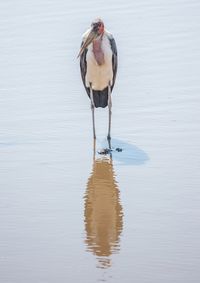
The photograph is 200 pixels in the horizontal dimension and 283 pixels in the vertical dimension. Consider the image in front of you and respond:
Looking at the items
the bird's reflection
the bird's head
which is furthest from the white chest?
the bird's reflection

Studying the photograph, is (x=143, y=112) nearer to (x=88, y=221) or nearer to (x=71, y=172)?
(x=71, y=172)

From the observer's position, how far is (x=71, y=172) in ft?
26.2

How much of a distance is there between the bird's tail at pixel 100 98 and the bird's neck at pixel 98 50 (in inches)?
15.4

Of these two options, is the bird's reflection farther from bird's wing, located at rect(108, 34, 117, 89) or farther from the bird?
bird's wing, located at rect(108, 34, 117, 89)

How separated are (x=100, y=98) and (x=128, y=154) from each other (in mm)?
1718

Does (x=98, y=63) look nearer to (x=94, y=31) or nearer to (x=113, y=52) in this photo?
(x=113, y=52)

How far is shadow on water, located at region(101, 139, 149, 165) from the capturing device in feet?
26.9

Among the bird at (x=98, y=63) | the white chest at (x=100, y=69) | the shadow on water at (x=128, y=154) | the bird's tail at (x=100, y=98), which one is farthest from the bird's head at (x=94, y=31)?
the shadow on water at (x=128, y=154)

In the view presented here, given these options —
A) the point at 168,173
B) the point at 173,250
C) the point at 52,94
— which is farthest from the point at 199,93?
the point at 173,250

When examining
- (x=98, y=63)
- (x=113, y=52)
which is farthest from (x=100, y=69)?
(x=113, y=52)

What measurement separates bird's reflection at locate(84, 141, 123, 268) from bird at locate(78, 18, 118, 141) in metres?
1.51

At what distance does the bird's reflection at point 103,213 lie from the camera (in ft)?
20.5

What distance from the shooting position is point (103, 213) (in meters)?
7.09

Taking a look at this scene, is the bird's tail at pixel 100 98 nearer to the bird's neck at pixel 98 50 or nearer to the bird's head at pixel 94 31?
the bird's neck at pixel 98 50
